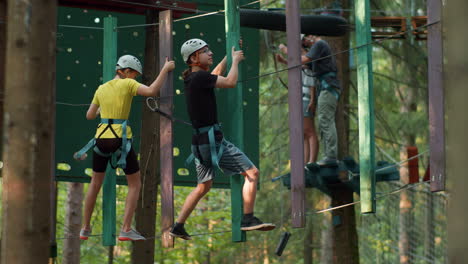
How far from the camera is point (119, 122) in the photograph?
8.67 metres

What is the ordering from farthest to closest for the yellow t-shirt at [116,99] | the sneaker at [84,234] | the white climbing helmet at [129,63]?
the sneaker at [84,234], the white climbing helmet at [129,63], the yellow t-shirt at [116,99]

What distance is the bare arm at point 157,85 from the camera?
837cm

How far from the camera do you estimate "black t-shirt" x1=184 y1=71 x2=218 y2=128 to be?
8219 mm

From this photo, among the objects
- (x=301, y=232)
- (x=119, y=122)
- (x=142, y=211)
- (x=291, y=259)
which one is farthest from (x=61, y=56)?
(x=291, y=259)

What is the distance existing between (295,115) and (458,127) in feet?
17.3

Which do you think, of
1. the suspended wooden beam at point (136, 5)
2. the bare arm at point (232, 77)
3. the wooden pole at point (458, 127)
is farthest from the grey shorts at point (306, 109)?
the wooden pole at point (458, 127)

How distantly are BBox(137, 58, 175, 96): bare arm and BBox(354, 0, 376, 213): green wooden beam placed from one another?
1827 millimetres

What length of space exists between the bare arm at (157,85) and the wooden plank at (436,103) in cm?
247

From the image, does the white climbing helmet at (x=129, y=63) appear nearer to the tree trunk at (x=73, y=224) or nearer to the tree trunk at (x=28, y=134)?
the tree trunk at (x=28, y=134)

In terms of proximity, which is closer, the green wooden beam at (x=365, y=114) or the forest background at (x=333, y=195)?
the green wooden beam at (x=365, y=114)

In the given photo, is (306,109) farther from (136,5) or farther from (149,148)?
(136,5)

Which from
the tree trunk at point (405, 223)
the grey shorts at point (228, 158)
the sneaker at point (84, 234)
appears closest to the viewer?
the grey shorts at point (228, 158)

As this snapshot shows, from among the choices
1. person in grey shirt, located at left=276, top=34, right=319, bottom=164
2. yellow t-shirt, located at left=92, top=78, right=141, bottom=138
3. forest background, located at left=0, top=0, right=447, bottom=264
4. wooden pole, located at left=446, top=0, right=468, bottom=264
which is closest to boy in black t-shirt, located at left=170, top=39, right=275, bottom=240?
yellow t-shirt, located at left=92, top=78, right=141, bottom=138

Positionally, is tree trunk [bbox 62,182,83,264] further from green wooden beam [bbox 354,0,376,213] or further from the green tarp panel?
green wooden beam [bbox 354,0,376,213]
